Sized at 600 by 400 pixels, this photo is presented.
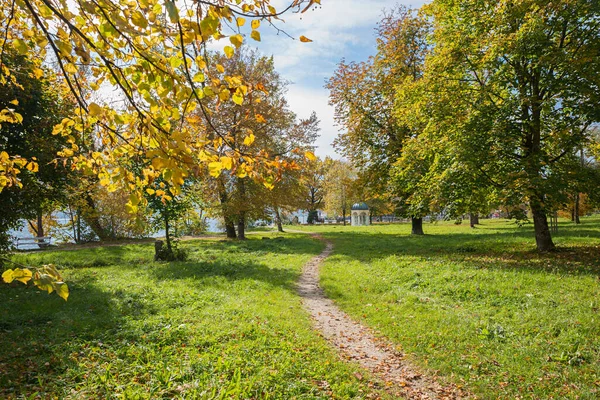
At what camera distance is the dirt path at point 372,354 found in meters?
4.50

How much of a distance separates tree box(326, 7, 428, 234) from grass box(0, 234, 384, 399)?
14391 millimetres

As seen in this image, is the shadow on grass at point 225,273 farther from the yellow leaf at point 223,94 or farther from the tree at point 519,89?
the yellow leaf at point 223,94

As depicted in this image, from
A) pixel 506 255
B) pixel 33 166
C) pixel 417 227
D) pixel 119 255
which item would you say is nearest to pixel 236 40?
pixel 33 166

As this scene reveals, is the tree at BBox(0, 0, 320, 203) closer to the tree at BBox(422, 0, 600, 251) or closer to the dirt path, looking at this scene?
the dirt path

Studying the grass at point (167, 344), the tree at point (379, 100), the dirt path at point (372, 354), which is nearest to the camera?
the grass at point (167, 344)

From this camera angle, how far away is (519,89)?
10.9 m

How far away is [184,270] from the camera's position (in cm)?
1160

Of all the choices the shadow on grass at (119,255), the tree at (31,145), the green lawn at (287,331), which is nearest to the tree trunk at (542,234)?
the green lawn at (287,331)

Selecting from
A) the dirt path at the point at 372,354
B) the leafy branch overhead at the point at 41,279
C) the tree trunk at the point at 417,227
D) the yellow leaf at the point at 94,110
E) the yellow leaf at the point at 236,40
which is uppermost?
the yellow leaf at the point at 236,40

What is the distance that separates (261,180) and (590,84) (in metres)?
11.8

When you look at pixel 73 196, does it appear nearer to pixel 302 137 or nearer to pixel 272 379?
pixel 272 379

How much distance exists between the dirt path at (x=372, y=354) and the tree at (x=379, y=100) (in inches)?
546

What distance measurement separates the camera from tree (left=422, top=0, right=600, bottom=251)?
9836 mm

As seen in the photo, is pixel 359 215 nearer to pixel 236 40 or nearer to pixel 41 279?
pixel 236 40
